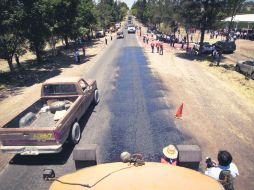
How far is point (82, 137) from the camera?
1078 cm

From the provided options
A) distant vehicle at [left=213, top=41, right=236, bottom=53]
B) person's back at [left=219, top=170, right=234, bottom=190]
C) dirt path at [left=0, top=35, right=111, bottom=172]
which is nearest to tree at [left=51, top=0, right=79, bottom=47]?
dirt path at [left=0, top=35, right=111, bottom=172]

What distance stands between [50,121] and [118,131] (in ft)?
9.36

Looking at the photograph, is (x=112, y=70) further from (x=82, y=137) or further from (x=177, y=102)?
(x=82, y=137)

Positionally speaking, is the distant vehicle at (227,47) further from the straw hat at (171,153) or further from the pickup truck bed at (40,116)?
the straw hat at (171,153)

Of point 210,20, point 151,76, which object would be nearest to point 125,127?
point 151,76

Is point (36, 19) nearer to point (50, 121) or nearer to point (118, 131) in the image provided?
point (50, 121)

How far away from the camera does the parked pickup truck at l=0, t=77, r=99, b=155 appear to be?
859cm

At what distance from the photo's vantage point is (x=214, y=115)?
1266cm

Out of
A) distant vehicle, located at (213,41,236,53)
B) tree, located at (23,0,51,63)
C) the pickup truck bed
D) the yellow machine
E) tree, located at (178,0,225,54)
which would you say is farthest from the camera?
distant vehicle, located at (213,41,236,53)

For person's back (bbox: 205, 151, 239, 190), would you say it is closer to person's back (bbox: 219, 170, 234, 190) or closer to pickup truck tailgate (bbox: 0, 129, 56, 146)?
person's back (bbox: 219, 170, 234, 190)

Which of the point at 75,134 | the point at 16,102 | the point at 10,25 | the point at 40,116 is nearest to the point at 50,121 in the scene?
the point at 40,116

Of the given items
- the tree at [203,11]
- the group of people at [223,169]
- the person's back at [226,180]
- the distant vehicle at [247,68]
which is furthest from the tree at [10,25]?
the person's back at [226,180]

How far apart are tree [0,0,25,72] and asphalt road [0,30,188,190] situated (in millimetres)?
8261

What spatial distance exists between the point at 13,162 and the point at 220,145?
24.7 feet
